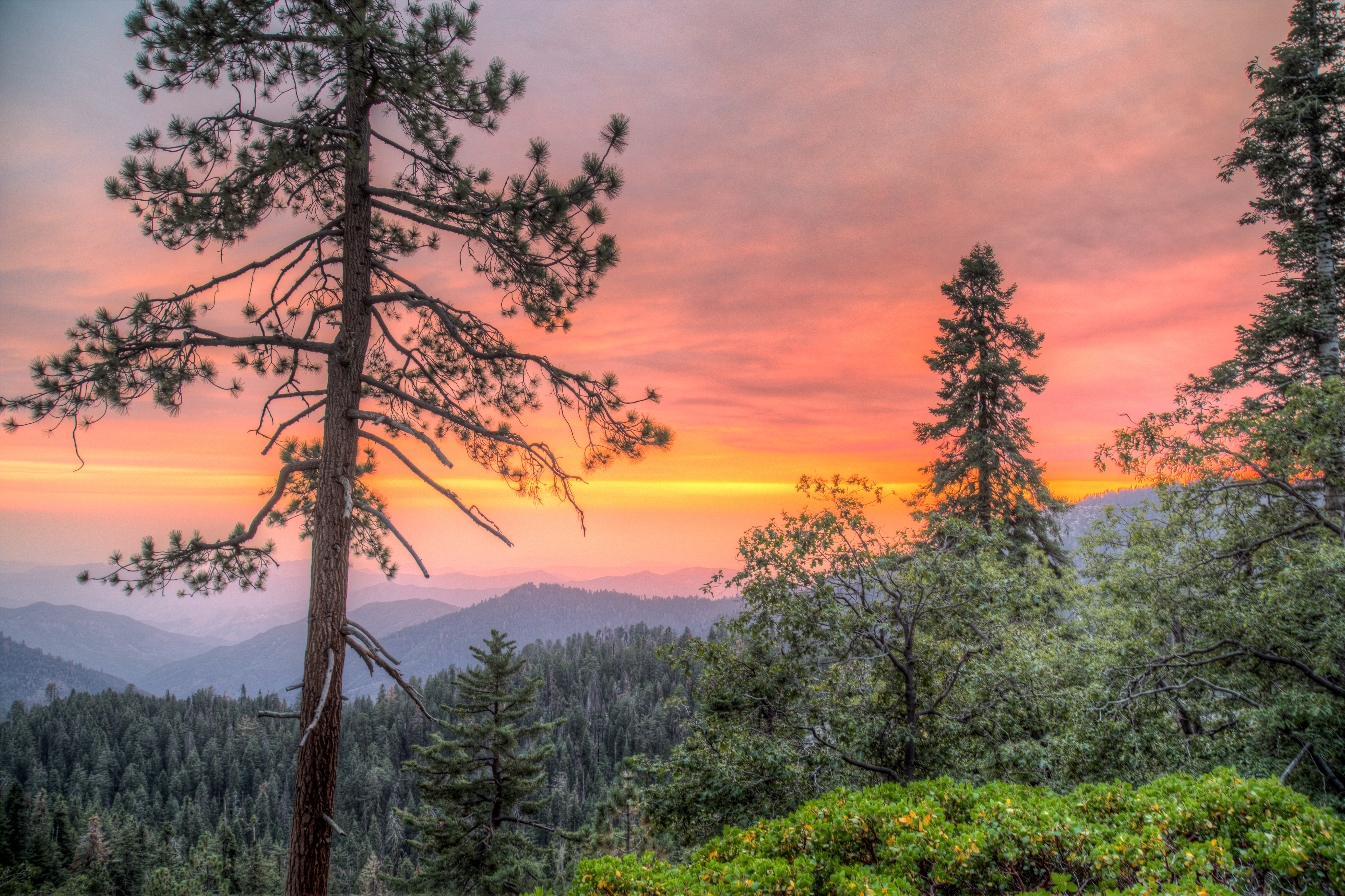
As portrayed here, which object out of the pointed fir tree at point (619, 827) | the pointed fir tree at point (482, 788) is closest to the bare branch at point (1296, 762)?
the pointed fir tree at point (482, 788)

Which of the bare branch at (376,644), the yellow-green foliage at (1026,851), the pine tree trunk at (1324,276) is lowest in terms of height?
the yellow-green foliage at (1026,851)

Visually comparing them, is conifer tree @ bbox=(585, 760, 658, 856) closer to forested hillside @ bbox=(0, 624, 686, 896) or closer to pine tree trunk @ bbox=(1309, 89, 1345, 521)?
pine tree trunk @ bbox=(1309, 89, 1345, 521)

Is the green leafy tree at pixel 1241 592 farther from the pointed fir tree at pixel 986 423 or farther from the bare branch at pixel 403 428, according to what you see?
the bare branch at pixel 403 428

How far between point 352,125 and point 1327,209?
1808cm

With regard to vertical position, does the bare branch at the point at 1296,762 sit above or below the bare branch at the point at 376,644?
below

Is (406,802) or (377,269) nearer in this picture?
(377,269)

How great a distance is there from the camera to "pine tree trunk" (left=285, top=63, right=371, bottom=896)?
15.8 ft

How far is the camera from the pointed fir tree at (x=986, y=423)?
15234 mm

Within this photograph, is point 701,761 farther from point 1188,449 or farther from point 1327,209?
point 1327,209

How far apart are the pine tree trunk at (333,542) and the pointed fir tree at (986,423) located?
14039 millimetres

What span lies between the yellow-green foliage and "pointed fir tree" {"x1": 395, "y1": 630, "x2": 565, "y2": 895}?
13.3 m

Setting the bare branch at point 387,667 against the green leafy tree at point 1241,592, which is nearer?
the bare branch at point 387,667

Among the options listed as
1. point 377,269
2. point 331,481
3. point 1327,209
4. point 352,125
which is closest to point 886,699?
point 331,481

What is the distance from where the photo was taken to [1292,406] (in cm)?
840
